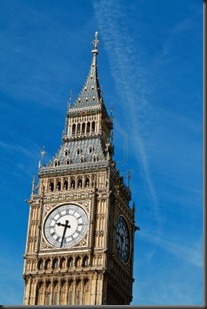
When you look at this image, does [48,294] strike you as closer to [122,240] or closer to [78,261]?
[78,261]

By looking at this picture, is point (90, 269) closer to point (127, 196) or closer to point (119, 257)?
point (119, 257)

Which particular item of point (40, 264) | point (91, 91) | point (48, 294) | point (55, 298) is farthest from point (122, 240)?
point (91, 91)

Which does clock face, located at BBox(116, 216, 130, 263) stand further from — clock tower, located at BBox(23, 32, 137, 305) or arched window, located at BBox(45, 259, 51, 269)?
arched window, located at BBox(45, 259, 51, 269)

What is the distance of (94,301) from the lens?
168ft

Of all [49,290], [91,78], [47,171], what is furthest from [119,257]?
[91,78]

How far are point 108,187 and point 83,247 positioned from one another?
5513 mm

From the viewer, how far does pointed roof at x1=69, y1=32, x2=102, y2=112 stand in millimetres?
62125

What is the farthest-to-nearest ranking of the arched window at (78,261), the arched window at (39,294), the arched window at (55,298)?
the arched window at (39,294), the arched window at (78,261), the arched window at (55,298)

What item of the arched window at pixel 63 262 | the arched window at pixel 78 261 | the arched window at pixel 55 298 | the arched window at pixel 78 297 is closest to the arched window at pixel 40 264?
the arched window at pixel 63 262

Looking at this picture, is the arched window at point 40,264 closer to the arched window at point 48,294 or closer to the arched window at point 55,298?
the arched window at point 48,294

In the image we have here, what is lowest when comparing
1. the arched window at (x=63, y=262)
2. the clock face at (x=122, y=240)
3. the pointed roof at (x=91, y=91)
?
the arched window at (x=63, y=262)

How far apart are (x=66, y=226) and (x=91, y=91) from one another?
15480 mm

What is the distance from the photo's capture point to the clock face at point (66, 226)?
2103 inches

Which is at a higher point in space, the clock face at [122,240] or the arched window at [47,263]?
the clock face at [122,240]
